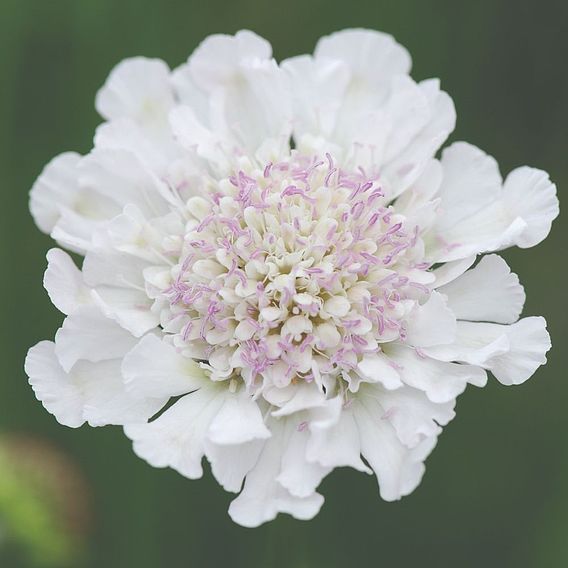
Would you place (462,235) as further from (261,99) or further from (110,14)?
(110,14)

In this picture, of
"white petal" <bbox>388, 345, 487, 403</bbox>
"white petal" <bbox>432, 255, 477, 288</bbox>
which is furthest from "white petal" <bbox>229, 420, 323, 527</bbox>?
"white petal" <bbox>432, 255, 477, 288</bbox>

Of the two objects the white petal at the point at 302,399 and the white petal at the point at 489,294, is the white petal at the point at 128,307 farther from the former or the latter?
the white petal at the point at 489,294

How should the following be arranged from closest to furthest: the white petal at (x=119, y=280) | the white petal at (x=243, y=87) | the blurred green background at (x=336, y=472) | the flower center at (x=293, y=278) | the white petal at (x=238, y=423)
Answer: the white petal at (x=238, y=423) < the flower center at (x=293, y=278) < the white petal at (x=119, y=280) < the white petal at (x=243, y=87) < the blurred green background at (x=336, y=472)

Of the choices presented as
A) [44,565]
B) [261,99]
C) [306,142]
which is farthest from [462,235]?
[44,565]

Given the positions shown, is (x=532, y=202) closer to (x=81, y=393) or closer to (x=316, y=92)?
(x=316, y=92)

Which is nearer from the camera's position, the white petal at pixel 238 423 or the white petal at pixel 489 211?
the white petal at pixel 238 423

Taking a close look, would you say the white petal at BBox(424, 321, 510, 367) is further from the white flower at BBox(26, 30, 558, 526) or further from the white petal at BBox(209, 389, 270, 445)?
the white petal at BBox(209, 389, 270, 445)

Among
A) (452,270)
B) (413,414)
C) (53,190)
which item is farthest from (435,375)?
(53,190)

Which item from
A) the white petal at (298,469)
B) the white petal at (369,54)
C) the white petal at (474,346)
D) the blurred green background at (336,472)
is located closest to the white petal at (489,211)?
the white petal at (474,346)
